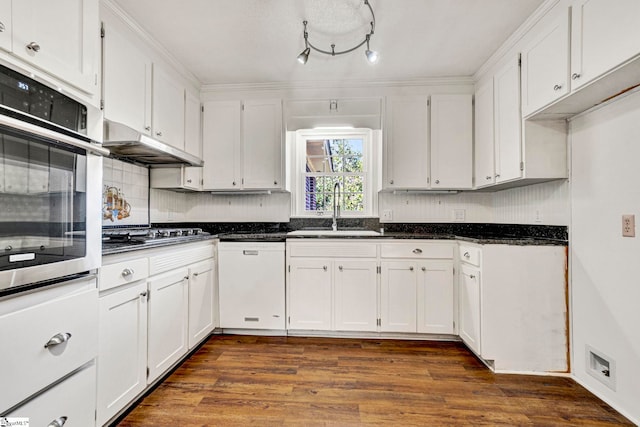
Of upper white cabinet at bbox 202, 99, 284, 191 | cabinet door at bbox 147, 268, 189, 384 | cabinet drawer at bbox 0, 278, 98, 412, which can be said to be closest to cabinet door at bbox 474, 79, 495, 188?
upper white cabinet at bbox 202, 99, 284, 191

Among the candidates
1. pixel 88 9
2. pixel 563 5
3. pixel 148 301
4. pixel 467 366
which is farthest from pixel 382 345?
pixel 88 9

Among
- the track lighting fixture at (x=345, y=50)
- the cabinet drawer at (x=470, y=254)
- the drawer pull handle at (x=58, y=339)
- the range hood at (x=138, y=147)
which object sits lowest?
the drawer pull handle at (x=58, y=339)

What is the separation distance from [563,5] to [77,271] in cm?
286

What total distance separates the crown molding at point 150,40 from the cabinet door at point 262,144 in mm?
557

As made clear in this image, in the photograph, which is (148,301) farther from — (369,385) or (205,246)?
(369,385)

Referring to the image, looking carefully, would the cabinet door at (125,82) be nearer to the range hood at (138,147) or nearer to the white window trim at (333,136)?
the range hood at (138,147)

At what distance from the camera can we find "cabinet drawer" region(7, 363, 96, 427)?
1.06 meters

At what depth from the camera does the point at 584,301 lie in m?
2.00

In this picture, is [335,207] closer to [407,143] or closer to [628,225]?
[407,143]

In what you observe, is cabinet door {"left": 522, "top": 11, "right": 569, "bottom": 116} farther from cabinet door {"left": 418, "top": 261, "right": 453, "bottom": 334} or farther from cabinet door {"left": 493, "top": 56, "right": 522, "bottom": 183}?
cabinet door {"left": 418, "top": 261, "right": 453, "bottom": 334}

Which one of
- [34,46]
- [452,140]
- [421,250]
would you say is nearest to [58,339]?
[34,46]

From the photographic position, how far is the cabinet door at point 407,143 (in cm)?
297

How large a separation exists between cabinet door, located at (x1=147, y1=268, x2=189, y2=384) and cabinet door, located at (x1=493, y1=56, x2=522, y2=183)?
257cm

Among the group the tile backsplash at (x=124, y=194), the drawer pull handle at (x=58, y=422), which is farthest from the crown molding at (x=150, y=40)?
the drawer pull handle at (x=58, y=422)
